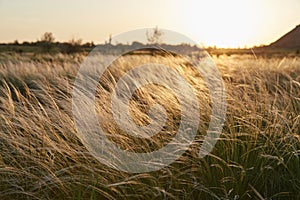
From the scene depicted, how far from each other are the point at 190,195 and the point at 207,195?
3.7 inches

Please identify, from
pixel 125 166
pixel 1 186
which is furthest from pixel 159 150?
pixel 1 186

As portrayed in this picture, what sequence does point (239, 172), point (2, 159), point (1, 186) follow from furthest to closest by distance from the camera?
point (2, 159) → point (1, 186) → point (239, 172)

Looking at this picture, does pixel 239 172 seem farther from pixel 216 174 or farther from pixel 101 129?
pixel 101 129

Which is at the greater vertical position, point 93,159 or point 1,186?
point 93,159

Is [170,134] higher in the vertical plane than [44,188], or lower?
higher

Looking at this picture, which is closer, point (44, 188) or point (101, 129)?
point (44, 188)

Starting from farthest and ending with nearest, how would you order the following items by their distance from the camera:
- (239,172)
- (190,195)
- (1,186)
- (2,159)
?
1. (2,159)
2. (1,186)
3. (239,172)
4. (190,195)

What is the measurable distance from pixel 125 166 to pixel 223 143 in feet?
1.86

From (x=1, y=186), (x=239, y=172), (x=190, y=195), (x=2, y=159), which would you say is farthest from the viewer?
(x=2, y=159)

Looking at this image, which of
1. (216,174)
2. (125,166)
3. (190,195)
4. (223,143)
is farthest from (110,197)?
(223,143)

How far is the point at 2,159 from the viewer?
2.37 m

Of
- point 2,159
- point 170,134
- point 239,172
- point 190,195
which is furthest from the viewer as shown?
point 170,134

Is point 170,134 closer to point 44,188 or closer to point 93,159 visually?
point 93,159

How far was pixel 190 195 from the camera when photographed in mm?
1883
